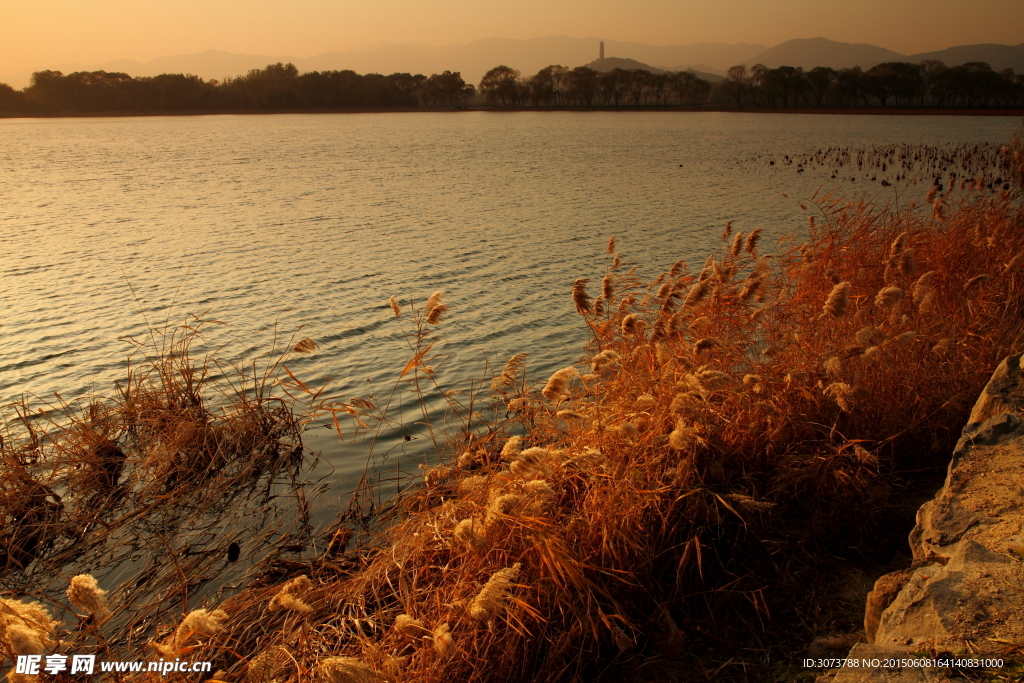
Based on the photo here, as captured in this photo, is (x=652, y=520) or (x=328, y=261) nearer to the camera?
(x=652, y=520)

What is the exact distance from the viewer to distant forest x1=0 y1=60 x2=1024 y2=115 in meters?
99.4

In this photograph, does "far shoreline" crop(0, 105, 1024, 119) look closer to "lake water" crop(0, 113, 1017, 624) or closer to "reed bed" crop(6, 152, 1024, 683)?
"lake water" crop(0, 113, 1017, 624)

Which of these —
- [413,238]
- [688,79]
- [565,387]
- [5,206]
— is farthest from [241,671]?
[688,79]

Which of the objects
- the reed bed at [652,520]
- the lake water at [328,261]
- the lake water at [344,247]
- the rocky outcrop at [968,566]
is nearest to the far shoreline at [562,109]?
the lake water at [344,247]

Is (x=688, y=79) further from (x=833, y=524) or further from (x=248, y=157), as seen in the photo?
(x=833, y=524)

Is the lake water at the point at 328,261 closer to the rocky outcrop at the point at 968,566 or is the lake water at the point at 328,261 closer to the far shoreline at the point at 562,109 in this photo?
the rocky outcrop at the point at 968,566

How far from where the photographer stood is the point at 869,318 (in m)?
6.54

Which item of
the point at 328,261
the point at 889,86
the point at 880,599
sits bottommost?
the point at 880,599

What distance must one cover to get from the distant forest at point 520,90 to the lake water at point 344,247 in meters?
80.9

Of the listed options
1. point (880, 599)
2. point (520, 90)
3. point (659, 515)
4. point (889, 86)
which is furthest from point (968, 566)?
point (520, 90)

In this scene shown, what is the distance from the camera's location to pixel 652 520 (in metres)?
4.05

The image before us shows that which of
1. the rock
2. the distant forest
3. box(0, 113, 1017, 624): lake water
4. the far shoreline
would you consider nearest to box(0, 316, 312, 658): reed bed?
box(0, 113, 1017, 624): lake water

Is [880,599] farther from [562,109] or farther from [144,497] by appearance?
[562,109]

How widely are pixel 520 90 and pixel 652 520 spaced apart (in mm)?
162871
